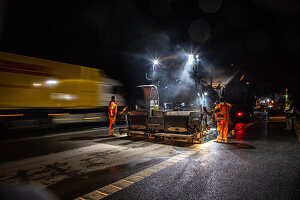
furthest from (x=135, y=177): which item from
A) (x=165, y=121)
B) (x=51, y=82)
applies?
(x=51, y=82)

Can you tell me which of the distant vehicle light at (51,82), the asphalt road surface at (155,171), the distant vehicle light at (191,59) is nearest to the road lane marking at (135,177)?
the asphalt road surface at (155,171)

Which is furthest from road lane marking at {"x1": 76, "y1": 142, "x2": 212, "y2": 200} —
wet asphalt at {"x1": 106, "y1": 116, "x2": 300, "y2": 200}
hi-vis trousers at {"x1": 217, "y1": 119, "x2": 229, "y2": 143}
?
hi-vis trousers at {"x1": 217, "y1": 119, "x2": 229, "y2": 143}

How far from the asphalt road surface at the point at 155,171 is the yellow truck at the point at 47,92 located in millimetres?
3217

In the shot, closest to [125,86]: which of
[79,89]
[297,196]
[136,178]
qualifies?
[79,89]

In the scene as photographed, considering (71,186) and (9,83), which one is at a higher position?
(9,83)

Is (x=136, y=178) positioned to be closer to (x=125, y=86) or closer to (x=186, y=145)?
(x=186, y=145)

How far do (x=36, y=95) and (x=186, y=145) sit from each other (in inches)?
319

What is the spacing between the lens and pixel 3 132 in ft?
28.2

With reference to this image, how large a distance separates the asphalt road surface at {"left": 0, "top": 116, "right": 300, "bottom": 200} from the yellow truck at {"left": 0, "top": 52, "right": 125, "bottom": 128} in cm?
322

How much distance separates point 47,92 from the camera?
10.4 meters

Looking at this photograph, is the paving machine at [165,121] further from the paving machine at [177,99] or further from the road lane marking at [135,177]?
the road lane marking at [135,177]

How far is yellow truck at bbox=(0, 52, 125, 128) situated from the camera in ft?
29.2

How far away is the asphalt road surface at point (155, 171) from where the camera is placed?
125 inches

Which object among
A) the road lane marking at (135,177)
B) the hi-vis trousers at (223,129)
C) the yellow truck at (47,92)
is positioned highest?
the yellow truck at (47,92)
